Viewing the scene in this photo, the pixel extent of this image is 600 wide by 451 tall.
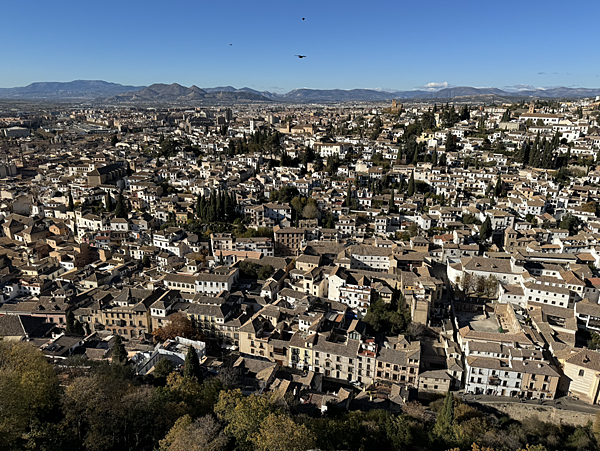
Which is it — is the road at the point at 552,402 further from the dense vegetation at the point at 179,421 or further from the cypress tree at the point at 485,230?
the cypress tree at the point at 485,230

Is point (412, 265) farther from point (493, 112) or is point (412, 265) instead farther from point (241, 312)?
point (493, 112)

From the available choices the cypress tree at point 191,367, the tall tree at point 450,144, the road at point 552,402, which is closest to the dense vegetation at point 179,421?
the cypress tree at point 191,367

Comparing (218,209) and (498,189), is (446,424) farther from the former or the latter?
(498,189)

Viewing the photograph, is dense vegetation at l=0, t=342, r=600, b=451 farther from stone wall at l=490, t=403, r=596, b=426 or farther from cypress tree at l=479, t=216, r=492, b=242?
cypress tree at l=479, t=216, r=492, b=242

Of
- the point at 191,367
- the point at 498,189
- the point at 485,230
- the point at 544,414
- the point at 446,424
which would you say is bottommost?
the point at 544,414

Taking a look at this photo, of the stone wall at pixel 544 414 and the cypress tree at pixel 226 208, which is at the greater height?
the cypress tree at pixel 226 208

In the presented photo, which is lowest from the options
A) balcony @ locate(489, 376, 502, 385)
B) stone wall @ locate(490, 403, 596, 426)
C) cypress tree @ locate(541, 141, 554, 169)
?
stone wall @ locate(490, 403, 596, 426)

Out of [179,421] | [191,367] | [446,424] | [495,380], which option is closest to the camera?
[179,421]

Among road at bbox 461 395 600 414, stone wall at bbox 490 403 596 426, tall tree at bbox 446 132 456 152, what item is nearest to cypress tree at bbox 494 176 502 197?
tall tree at bbox 446 132 456 152

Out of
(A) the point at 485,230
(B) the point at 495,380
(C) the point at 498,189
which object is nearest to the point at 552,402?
(B) the point at 495,380

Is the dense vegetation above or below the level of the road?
above

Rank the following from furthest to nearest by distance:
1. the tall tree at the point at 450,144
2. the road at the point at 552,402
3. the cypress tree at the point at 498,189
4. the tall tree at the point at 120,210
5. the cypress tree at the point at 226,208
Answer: the tall tree at the point at 450,144, the cypress tree at the point at 498,189, the tall tree at the point at 120,210, the cypress tree at the point at 226,208, the road at the point at 552,402

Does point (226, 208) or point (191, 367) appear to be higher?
point (226, 208)

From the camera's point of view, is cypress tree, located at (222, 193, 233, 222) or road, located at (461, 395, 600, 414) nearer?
road, located at (461, 395, 600, 414)
